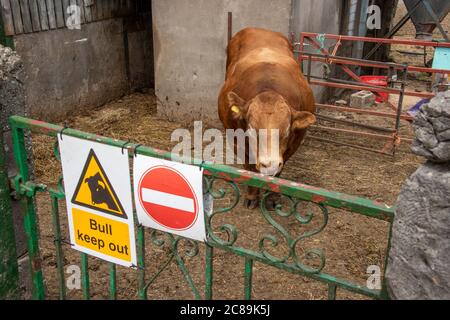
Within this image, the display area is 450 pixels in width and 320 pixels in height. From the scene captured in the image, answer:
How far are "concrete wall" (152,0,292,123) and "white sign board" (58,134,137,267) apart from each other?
4700 mm

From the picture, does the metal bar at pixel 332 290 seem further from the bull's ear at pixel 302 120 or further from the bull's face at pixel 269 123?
the bull's ear at pixel 302 120

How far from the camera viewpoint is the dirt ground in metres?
3.89

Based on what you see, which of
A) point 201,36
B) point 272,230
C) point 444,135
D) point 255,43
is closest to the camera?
point 444,135

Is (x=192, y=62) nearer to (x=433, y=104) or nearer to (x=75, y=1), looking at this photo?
(x=75, y=1)

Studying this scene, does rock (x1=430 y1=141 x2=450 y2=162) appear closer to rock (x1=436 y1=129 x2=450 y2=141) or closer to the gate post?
rock (x1=436 y1=129 x2=450 y2=141)

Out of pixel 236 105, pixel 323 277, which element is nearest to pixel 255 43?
pixel 236 105

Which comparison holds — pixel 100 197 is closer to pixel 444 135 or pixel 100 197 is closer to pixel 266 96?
pixel 444 135

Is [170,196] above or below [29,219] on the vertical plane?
above

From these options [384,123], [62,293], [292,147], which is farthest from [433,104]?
[384,123]

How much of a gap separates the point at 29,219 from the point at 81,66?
5.42 metres

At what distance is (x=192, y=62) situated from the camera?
7.44 meters

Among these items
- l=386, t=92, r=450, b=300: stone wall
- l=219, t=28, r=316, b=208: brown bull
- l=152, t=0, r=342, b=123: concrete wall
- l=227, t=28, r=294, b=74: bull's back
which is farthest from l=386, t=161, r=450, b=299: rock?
l=152, t=0, r=342, b=123: concrete wall

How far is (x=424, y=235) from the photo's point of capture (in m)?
1.79

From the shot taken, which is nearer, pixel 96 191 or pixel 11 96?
pixel 96 191
